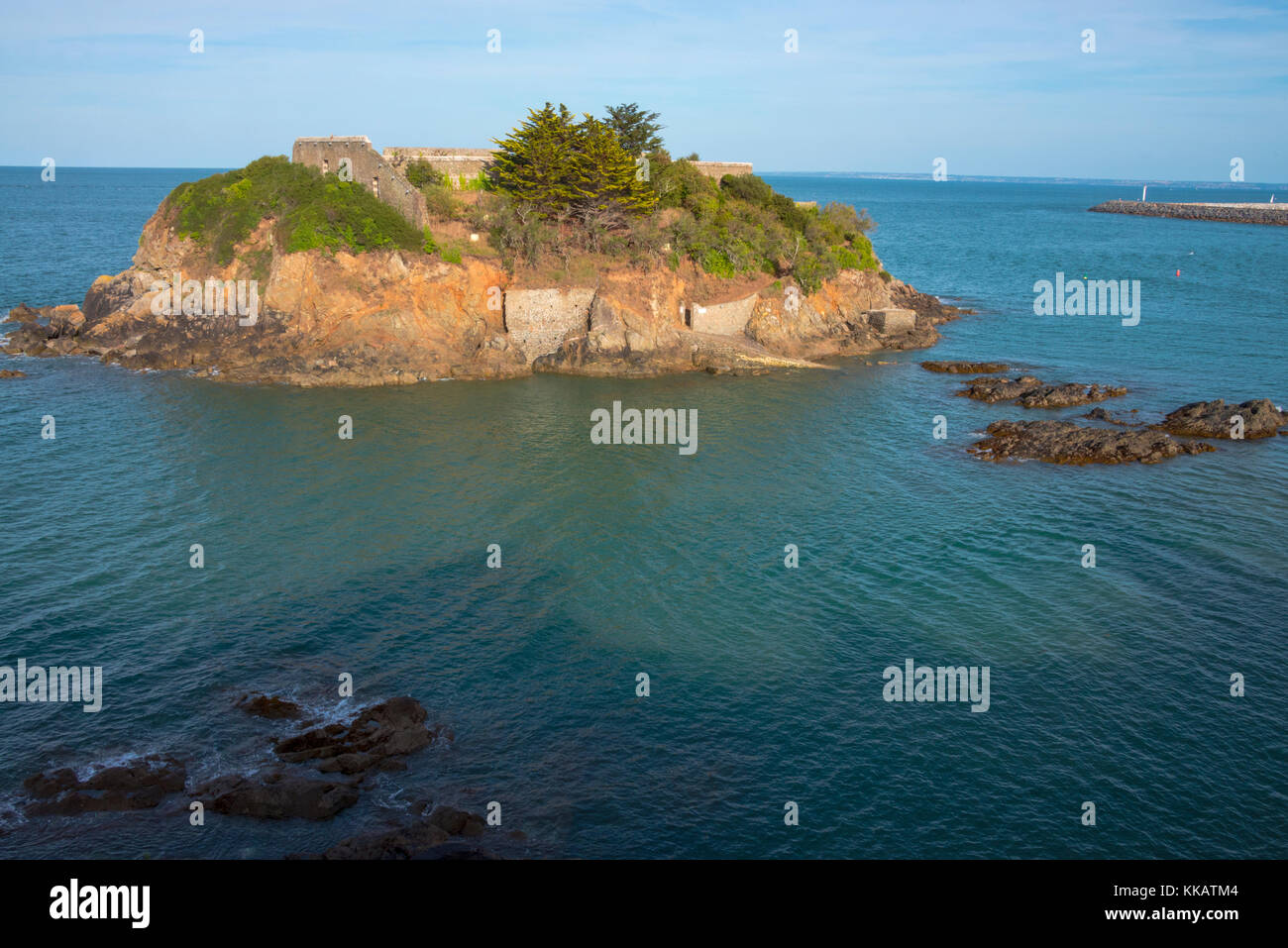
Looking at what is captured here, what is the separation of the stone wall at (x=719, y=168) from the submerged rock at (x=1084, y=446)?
41.2m

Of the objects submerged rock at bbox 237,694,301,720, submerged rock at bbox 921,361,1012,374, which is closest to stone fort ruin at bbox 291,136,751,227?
submerged rock at bbox 921,361,1012,374

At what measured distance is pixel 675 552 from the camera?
35844mm

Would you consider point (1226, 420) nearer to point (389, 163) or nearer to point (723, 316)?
point (723, 316)

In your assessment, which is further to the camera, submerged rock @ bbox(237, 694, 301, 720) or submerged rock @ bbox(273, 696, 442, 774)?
submerged rock @ bbox(237, 694, 301, 720)

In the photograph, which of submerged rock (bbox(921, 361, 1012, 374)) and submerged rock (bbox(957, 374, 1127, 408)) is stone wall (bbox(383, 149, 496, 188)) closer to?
submerged rock (bbox(921, 361, 1012, 374))

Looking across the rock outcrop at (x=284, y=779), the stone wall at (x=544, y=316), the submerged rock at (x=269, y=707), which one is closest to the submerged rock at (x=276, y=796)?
the rock outcrop at (x=284, y=779)

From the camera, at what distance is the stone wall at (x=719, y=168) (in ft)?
260

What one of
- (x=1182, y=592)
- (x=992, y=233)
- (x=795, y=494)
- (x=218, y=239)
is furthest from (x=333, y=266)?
(x=992, y=233)

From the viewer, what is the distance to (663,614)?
31.1 meters

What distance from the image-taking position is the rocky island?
61.2m

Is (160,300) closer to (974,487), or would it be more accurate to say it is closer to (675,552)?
(675,552)

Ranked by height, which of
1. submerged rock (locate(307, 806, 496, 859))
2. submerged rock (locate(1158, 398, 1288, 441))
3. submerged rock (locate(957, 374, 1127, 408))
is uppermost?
submerged rock (locate(957, 374, 1127, 408))

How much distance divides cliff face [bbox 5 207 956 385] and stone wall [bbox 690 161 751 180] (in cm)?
1598

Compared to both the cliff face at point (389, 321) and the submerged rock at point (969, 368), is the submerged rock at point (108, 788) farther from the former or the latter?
the submerged rock at point (969, 368)
